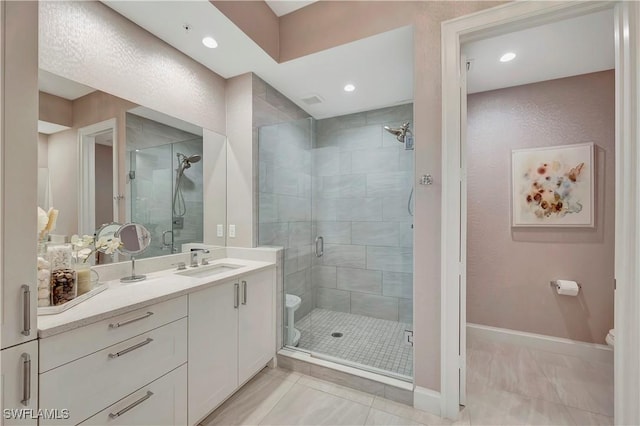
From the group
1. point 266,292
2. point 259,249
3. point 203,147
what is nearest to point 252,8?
point 203,147

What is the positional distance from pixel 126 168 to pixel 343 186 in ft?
7.16

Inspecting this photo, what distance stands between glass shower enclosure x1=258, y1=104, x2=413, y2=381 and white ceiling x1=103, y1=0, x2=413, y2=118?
1.20ft

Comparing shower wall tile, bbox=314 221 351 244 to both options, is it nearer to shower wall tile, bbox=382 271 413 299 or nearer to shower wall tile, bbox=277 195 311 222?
shower wall tile, bbox=277 195 311 222

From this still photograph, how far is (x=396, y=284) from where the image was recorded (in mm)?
2979

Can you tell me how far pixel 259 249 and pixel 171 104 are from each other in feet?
4.46

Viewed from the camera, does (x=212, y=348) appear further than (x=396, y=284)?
No

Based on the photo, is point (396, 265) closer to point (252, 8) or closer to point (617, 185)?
point (617, 185)

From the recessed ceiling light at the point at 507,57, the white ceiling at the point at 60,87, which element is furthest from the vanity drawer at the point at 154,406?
the recessed ceiling light at the point at 507,57

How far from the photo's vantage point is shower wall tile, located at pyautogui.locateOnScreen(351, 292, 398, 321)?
2990 mm

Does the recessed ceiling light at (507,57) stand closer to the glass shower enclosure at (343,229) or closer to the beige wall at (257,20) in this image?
the glass shower enclosure at (343,229)

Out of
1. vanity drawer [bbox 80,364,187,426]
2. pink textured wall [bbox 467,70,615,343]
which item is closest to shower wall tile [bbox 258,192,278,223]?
vanity drawer [bbox 80,364,187,426]

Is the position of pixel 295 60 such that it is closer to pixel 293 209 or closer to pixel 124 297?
pixel 293 209

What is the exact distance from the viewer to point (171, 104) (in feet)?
6.68

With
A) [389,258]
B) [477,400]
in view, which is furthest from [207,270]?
[477,400]
